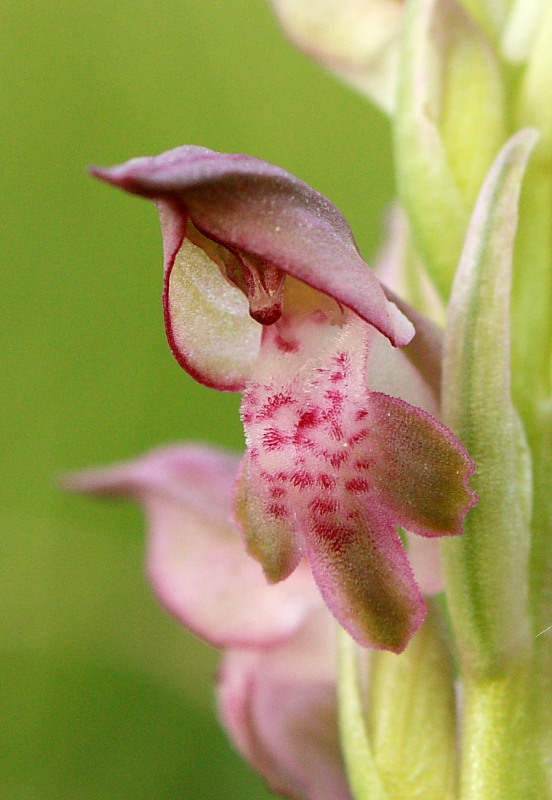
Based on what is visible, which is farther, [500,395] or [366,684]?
[366,684]

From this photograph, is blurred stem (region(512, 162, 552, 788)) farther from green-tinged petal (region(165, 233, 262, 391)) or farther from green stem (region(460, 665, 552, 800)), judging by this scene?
green-tinged petal (region(165, 233, 262, 391))

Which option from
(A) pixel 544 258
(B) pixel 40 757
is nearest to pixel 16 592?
(B) pixel 40 757

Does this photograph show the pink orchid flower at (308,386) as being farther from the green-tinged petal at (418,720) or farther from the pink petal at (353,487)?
the green-tinged petal at (418,720)

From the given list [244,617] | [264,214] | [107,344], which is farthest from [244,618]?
[107,344]

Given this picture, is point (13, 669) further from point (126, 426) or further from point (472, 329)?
point (472, 329)

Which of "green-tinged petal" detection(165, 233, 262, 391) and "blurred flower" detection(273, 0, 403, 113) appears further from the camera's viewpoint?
"blurred flower" detection(273, 0, 403, 113)

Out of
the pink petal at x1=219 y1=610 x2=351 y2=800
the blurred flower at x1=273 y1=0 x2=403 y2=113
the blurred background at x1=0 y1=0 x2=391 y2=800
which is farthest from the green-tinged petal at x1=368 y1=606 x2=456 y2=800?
the blurred background at x1=0 y1=0 x2=391 y2=800

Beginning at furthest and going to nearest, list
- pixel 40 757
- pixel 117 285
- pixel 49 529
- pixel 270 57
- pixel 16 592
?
pixel 270 57 → pixel 117 285 → pixel 49 529 → pixel 16 592 → pixel 40 757

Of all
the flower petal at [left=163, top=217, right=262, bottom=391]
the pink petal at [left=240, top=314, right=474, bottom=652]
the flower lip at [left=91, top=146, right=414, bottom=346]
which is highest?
the flower lip at [left=91, top=146, right=414, bottom=346]
